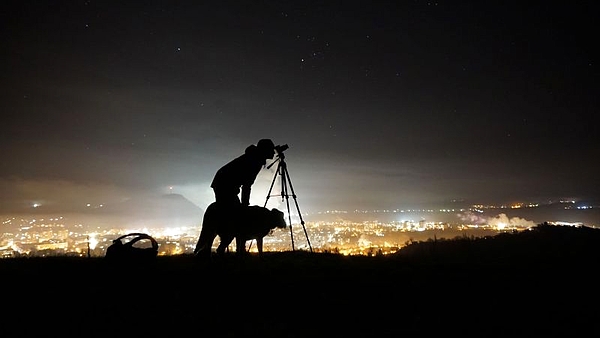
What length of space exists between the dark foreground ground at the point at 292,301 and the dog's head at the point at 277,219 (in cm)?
137

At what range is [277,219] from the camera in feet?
25.1

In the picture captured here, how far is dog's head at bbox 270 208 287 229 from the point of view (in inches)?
299

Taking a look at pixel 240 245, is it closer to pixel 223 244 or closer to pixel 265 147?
pixel 223 244

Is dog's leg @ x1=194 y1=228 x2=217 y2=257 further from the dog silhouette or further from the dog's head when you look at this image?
the dog's head

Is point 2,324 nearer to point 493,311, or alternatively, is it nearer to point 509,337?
point 509,337

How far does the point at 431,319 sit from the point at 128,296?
165 inches

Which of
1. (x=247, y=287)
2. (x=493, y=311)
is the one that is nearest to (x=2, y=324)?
(x=247, y=287)

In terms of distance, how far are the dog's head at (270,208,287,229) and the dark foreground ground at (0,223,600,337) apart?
1.37 metres

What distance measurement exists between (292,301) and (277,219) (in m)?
3.47

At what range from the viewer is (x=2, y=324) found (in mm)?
3299

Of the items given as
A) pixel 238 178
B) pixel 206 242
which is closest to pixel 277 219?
pixel 238 178

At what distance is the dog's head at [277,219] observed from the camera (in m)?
7.59

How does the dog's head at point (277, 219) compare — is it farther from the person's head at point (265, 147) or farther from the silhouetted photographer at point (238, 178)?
the person's head at point (265, 147)

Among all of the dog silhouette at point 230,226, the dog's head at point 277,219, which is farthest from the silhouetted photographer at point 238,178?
the dog's head at point 277,219
